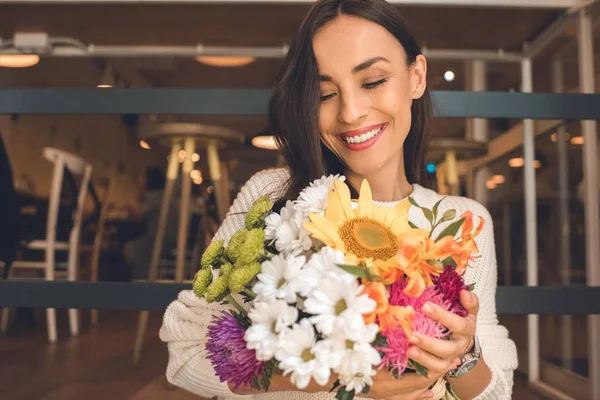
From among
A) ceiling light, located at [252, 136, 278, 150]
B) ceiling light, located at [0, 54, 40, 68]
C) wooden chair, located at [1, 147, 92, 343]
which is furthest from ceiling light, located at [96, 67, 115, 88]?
ceiling light, located at [252, 136, 278, 150]

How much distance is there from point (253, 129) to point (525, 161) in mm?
1549

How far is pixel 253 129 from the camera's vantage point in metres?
3.12

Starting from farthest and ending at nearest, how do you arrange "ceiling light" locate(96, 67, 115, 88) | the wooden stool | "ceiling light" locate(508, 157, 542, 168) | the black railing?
1. "ceiling light" locate(96, 67, 115, 88)
2. "ceiling light" locate(508, 157, 542, 168)
3. the wooden stool
4. the black railing

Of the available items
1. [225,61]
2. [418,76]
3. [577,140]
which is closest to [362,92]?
[418,76]

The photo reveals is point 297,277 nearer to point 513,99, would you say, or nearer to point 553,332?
point 513,99

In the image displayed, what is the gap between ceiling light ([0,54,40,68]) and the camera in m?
2.82

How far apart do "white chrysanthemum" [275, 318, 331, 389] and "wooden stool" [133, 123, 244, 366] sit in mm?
1586

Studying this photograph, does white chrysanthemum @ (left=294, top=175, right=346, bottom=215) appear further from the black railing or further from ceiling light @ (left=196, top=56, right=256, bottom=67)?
ceiling light @ (left=196, top=56, right=256, bottom=67)

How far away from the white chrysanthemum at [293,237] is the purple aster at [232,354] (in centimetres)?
10

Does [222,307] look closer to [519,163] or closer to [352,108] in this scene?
[352,108]

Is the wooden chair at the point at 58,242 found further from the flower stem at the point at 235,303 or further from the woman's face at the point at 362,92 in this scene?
the flower stem at the point at 235,303

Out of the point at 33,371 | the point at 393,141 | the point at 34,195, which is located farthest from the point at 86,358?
the point at 393,141

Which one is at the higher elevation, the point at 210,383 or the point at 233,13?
the point at 233,13

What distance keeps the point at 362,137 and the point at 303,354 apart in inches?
22.4
